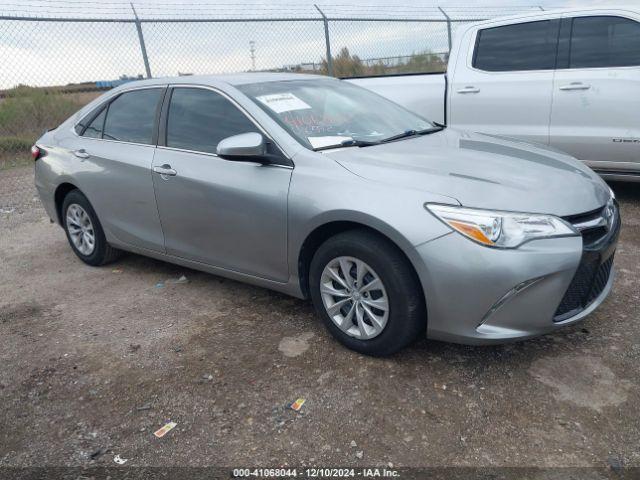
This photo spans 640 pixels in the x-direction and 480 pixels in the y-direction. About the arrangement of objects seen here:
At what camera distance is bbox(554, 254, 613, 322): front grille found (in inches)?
114

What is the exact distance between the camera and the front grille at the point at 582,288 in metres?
2.89

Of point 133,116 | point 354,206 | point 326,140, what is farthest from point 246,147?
point 133,116

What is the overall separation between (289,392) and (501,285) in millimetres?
1189

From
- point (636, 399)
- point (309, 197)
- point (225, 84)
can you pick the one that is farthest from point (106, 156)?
point (636, 399)

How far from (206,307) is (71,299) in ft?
3.79

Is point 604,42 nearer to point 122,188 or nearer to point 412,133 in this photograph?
point 412,133

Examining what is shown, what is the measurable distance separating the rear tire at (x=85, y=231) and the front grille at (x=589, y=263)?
3649 mm

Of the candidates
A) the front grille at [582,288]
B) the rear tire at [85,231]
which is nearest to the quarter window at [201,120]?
the rear tire at [85,231]

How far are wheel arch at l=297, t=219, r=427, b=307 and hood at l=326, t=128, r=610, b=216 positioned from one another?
0.27 meters

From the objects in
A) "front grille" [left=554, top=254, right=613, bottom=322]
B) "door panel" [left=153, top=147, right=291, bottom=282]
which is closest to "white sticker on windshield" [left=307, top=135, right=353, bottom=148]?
"door panel" [left=153, top=147, right=291, bottom=282]

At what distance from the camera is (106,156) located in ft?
14.9

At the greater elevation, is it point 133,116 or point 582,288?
point 133,116

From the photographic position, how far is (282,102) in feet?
12.5

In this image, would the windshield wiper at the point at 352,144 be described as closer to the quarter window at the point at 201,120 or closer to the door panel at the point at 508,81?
the quarter window at the point at 201,120
